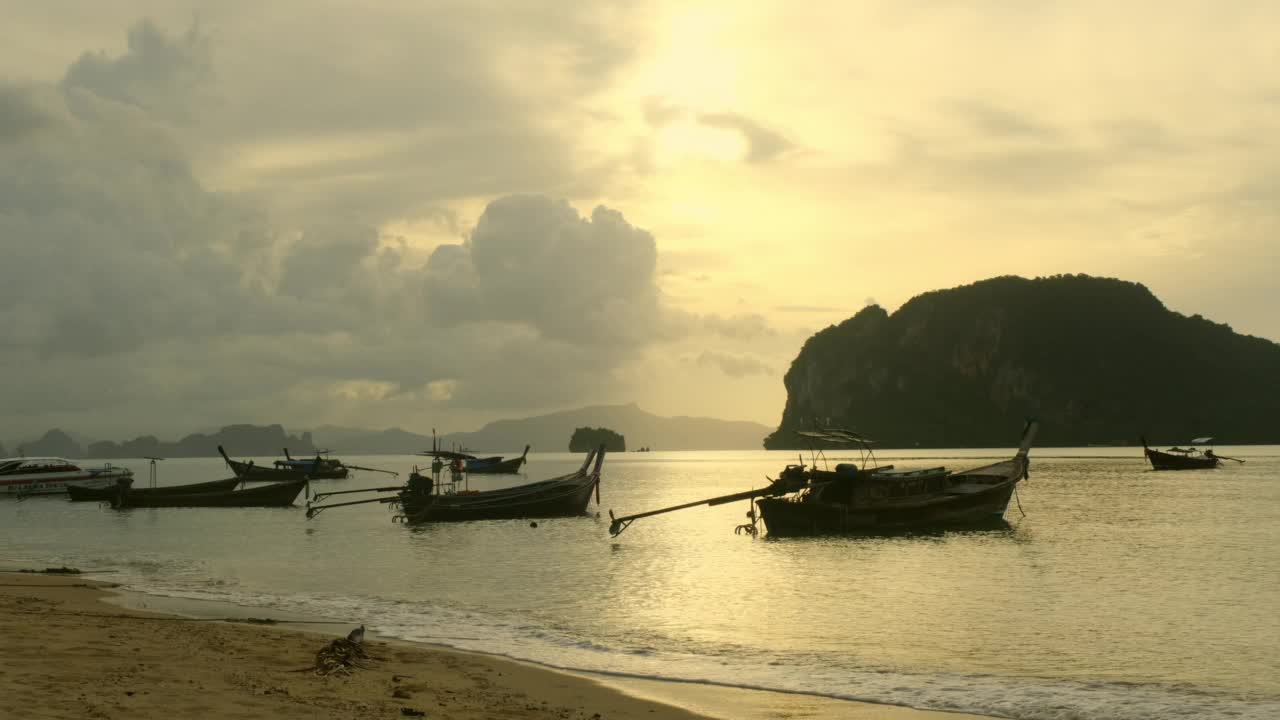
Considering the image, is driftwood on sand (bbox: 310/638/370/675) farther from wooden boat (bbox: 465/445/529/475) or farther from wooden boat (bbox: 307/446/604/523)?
wooden boat (bbox: 465/445/529/475)

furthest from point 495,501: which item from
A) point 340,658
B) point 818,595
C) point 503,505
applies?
point 340,658

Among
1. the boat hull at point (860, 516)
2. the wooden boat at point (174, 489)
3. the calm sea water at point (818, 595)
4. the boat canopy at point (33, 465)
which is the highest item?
the boat canopy at point (33, 465)

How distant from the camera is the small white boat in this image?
9056 centimetres

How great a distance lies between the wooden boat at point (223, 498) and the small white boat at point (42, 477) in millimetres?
16425

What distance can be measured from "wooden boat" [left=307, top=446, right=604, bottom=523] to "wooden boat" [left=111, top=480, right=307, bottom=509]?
13.8 metres

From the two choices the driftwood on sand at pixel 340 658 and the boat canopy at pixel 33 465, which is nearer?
the driftwood on sand at pixel 340 658

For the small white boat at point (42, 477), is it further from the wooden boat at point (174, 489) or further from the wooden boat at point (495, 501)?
the wooden boat at point (495, 501)

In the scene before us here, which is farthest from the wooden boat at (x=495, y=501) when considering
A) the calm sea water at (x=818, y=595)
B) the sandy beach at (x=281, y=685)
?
the sandy beach at (x=281, y=685)

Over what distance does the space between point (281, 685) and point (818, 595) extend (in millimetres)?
18985

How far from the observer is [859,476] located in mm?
48844

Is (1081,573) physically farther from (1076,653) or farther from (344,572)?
(344,572)

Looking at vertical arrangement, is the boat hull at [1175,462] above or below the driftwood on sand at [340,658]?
below

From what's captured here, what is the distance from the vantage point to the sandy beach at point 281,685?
1312cm

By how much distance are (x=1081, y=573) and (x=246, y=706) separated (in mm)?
30277
